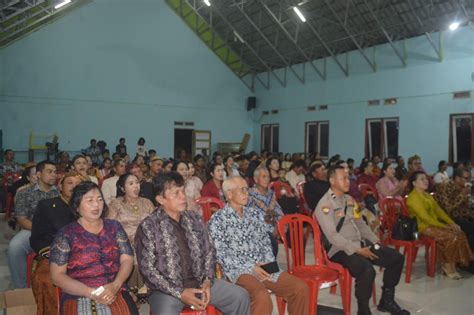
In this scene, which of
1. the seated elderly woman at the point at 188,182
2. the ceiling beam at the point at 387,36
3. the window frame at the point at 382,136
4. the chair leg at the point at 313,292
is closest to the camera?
the chair leg at the point at 313,292

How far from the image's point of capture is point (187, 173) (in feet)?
15.5

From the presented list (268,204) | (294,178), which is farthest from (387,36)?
(268,204)

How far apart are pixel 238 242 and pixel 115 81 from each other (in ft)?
35.2

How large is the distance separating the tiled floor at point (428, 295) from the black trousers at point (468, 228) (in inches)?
13.6

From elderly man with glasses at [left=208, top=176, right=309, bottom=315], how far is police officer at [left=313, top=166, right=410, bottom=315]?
0.56 metres

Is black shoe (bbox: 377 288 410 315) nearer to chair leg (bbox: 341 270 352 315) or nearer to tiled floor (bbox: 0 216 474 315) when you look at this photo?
tiled floor (bbox: 0 216 474 315)

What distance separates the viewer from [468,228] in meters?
4.18

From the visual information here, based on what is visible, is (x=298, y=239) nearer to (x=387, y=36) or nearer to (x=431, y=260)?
(x=431, y=260)

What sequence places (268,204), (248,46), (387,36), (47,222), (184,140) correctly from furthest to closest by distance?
(184,140) < (248,46) < (387,36) < (268,204) < (47,222)

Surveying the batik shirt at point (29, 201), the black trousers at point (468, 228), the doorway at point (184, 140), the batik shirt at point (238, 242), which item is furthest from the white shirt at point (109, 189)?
the doorway at point (184, 140)

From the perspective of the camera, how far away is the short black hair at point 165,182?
91.8 inches

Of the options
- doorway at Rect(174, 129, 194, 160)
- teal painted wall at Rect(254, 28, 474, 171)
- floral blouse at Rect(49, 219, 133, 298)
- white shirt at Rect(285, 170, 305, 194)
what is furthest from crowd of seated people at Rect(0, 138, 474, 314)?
doorway at Rect(174, 129, 194, 160)

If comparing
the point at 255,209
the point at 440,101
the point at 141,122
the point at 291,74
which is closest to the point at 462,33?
the point at 440,101

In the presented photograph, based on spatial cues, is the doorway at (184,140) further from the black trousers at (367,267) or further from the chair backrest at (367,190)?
the black trousers at (367,267)
